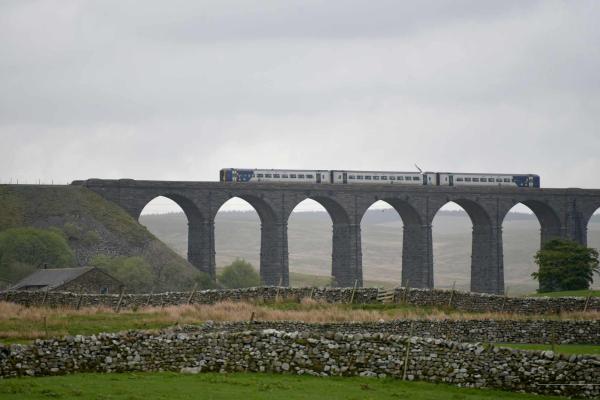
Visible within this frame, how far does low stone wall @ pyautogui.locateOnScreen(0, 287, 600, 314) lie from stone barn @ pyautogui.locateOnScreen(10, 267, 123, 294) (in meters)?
6.07

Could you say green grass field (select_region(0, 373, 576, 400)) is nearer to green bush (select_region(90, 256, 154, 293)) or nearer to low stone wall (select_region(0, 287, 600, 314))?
low stone wall (select_region(0, 287, 600, 314))

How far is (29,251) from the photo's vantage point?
68312 millimetres

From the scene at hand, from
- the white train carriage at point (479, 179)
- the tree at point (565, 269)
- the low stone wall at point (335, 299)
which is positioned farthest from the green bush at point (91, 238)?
the white train carriage at point (479, 179)

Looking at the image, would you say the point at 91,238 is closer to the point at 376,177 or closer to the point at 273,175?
the point at 273,175

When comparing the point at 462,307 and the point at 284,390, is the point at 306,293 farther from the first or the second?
A: the point at 284,390

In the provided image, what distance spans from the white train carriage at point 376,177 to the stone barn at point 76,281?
42965mm

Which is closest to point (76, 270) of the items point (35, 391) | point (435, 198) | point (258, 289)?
point (258, 289)

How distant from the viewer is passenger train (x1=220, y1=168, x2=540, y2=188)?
293 feet

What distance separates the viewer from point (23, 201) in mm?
79688

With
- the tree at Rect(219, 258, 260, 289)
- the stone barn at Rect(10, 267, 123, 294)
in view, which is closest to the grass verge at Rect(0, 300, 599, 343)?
the stone barn at Rect(10, 267, 123, 294)

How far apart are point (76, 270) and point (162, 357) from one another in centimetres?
2856

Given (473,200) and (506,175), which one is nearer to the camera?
(473,200)

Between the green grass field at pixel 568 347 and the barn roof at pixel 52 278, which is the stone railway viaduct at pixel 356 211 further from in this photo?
the green grass field at pixel 568 347

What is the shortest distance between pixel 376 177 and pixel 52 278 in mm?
48766
